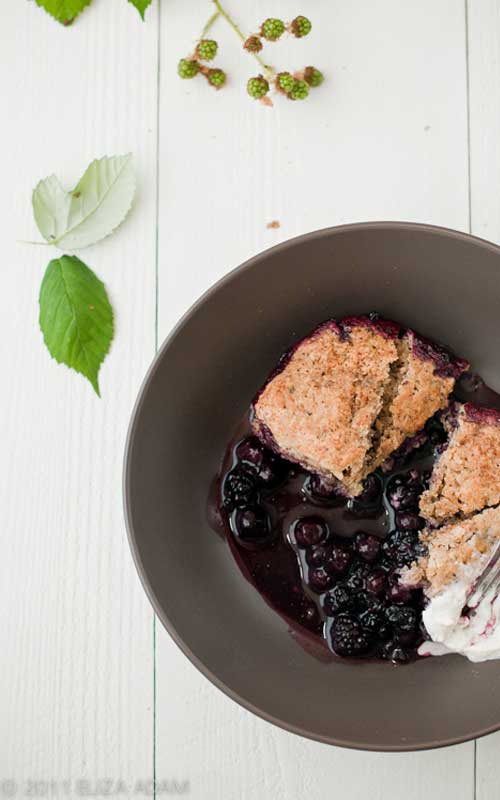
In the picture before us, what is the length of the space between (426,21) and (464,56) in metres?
0.11

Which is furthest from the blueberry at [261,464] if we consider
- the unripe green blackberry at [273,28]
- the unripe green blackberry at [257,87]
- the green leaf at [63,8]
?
the green leaf at [63,8]

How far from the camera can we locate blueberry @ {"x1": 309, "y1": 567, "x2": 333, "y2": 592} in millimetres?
1666

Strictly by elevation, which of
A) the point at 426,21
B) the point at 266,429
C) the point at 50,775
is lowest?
the point at 50,775

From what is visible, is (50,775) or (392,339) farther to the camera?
(50,775)

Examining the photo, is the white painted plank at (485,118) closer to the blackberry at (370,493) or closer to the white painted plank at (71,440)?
the blackberry at (370,493)

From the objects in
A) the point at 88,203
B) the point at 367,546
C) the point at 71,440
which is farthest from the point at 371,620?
the point at 88,203

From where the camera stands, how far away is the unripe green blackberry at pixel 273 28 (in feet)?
5.58

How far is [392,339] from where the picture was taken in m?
1.64

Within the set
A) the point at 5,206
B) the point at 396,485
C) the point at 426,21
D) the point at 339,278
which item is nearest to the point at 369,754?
the point at 396,485

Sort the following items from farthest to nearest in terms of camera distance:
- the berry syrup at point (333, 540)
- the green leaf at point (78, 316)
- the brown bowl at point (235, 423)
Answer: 1. the green leaf at point (78, 316)
2. the berry syrup at point (333, 540)
3. the brown bowl at point (235, 423)

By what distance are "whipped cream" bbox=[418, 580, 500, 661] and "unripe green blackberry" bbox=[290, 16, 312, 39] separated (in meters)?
1.11

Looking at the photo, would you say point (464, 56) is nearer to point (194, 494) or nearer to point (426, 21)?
point (426, 21)

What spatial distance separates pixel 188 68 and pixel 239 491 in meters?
0.85

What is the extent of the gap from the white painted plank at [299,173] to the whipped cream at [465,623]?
30 cm
